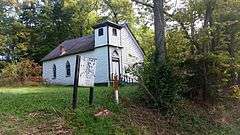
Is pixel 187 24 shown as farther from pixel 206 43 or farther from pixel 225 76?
pixel 225 76

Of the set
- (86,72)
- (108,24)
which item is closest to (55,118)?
(86,72)

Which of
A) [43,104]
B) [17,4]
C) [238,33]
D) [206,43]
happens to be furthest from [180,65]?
[17,4]

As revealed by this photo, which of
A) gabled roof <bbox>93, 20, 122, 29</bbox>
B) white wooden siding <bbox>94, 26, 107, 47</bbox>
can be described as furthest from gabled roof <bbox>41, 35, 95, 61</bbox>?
gabled roof <bbox>93, 20, 122, 29</bbox>

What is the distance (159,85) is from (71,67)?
22026mm

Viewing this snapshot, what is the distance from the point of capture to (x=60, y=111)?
11.3 metres

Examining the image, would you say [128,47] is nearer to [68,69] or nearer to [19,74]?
[68,69]

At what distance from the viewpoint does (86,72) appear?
12.0 metres

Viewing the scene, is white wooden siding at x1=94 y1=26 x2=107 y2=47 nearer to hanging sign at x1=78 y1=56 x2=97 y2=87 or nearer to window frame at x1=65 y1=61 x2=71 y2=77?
window frame at x1=65 y1=61 x2=71 y2=77

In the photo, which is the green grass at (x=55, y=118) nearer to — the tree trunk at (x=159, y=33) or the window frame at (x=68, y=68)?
the tree trunk at (x=159, y=33)

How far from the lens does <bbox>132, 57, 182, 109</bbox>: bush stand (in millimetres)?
13109

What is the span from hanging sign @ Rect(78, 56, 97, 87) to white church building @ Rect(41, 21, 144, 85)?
15925 mm

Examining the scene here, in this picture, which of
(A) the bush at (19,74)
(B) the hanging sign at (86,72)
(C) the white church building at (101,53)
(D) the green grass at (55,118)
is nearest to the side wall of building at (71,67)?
(C) the white church building at (101,53)

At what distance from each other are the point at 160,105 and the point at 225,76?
15.5 ft

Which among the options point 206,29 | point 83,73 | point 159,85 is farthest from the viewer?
point 206,29
